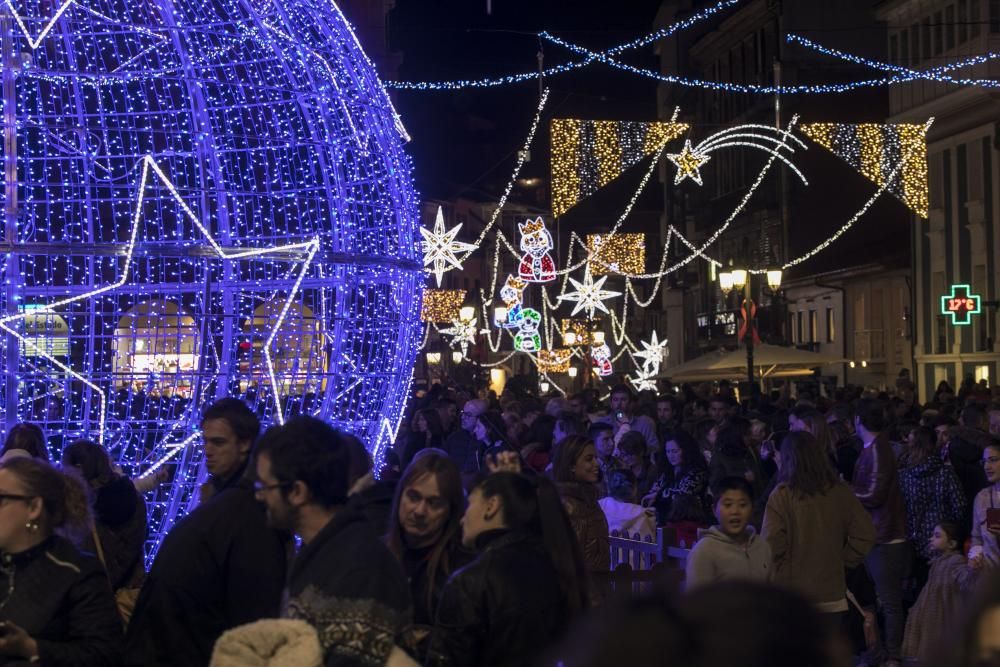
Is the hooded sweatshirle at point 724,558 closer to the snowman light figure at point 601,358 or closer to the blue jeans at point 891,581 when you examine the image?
the blue jeans at point 891,581

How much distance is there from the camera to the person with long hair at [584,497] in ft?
24.6

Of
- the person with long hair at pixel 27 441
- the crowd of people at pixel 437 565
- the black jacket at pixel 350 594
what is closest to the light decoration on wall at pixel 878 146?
the crowd of people at pixel 437 565

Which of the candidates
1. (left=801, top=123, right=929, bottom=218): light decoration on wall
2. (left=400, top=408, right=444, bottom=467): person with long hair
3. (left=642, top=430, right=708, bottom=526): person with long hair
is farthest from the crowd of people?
(left=801, top=123, right=929, bottom=218): light decoration on wall

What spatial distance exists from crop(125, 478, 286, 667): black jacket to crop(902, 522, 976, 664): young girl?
213 inches

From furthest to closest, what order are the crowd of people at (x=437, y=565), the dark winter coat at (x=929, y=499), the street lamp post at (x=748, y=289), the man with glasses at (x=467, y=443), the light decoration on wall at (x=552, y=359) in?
the light decoration on wall at (x=552, y=359), the street lamp post at (x=748, y=289), the man with glasses at (x=467, y=443), the dark winter coat at (x=929, y=499), the crowd of people at (x=437, y=565)

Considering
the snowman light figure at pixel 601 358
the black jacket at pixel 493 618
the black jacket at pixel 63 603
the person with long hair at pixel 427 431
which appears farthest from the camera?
the snowman light figure at pixel 601 358

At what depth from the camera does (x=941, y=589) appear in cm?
925

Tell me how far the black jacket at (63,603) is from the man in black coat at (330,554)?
59 centimetres

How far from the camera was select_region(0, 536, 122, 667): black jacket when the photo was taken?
13.9 ft

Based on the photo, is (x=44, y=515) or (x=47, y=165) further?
(x=47, y=165)

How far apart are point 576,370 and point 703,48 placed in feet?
40.7

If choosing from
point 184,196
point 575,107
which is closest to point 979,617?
point 184,196

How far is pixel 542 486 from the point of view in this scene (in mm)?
4965

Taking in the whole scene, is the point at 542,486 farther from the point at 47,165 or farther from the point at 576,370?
the point at 576,370
